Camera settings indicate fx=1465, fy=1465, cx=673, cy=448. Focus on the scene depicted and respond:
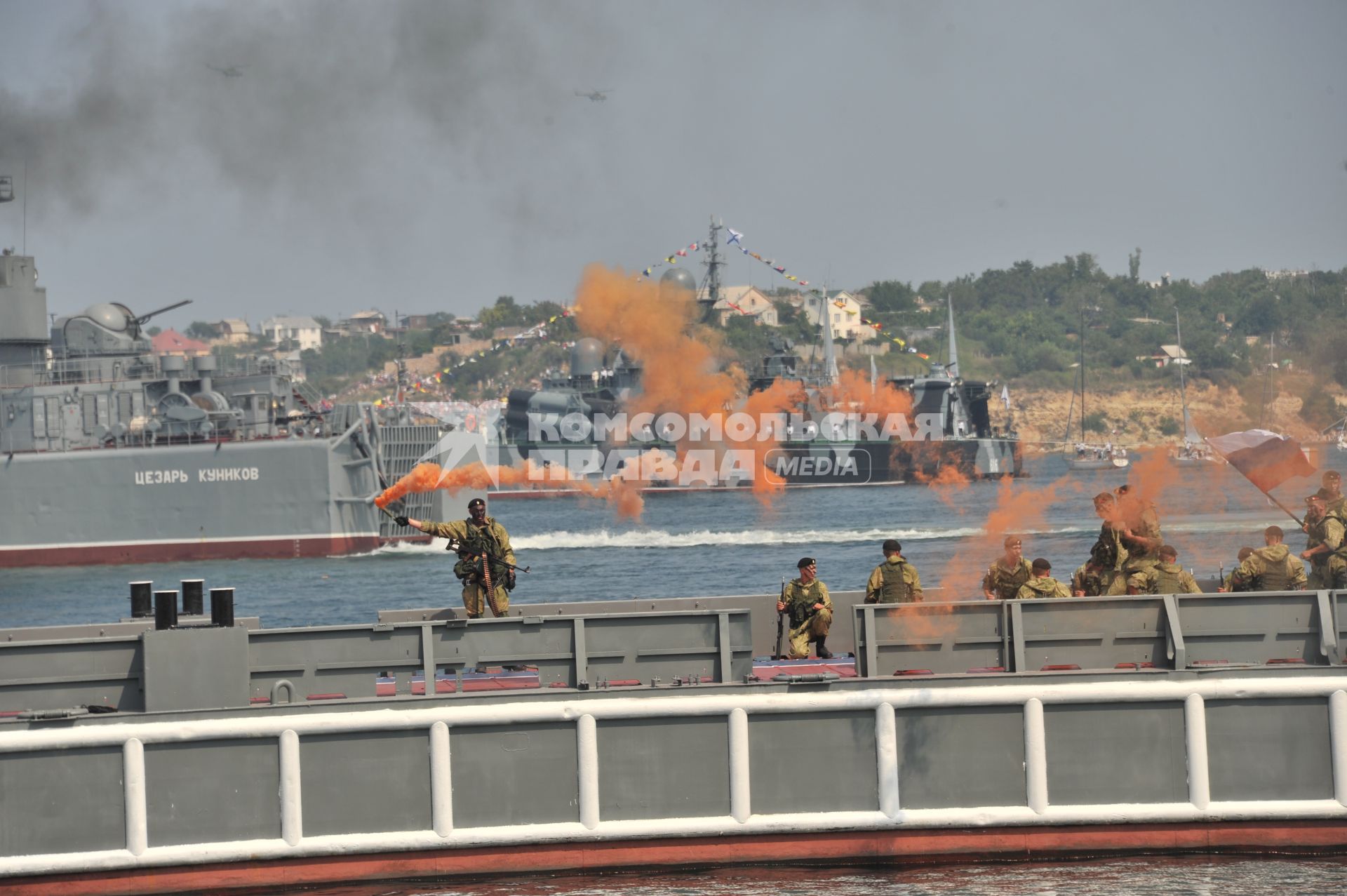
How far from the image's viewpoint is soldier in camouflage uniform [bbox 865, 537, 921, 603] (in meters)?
14.1

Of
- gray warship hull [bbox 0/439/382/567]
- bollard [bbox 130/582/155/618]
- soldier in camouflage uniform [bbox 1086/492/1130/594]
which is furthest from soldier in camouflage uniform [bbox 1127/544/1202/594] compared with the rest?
gray warship hull [bbox 0/439/382/567]

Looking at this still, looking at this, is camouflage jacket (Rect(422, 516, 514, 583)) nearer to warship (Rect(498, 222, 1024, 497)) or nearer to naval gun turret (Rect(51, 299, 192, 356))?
naval gun turret (Rect(51, 299, 192, 356))

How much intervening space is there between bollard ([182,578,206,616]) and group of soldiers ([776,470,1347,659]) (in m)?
5.47

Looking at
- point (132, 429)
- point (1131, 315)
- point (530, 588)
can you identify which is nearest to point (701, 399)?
point (132, 429)

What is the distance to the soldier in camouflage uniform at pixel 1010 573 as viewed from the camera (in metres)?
14.9

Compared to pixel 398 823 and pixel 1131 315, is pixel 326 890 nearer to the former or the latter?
pixel 398 823

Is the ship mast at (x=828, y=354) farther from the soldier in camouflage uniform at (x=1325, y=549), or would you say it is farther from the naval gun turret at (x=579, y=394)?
the soldier in camouflage uniform at (x=1325, y=549)

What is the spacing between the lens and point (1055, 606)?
13227 mm

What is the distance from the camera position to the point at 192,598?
13.6m

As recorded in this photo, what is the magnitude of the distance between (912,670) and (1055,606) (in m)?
1.47

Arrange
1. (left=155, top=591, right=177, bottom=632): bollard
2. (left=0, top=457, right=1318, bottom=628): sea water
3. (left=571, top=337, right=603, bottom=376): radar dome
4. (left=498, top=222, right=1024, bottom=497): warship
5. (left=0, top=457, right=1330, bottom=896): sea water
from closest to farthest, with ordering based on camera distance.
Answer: (left=0, top=457, right=1330, bottom=896): sea water → (left=155, top=591, right=177, bottom=632): bollard → (left=0, top=457, right=1318, bottom=628): sea water → (left=498, top=222, right=1024, bottom=497): warship → (left=571, top=337, right=603, bottom=376): radar dome

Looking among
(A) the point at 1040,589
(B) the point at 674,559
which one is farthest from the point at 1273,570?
(B) the point at 674,559

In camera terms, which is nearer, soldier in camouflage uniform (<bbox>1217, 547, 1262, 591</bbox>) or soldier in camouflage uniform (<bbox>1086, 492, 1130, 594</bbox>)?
soldier in camouflage uniform (<bbox>1086, 492, 1130, 594</bbox>)

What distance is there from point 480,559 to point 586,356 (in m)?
114
